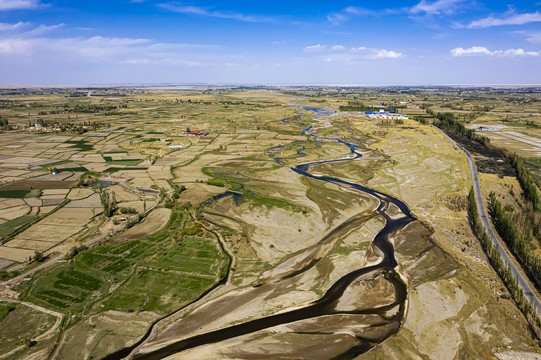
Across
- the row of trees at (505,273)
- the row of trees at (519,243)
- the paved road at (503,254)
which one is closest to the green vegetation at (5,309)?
the row of trees at (505,273)

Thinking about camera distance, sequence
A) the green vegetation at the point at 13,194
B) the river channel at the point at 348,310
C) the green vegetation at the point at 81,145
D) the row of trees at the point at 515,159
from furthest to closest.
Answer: the green vegetation at the point at 81,145 → the green vegetation at the point at 13,194 → the row of trees at the point at 515,159 → the river channel at the point at 348,310

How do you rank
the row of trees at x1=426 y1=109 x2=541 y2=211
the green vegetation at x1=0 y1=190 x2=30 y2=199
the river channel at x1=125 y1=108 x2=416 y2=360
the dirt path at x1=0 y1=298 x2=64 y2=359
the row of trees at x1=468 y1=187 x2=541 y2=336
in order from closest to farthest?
1. the dirt path at x1=0 y1=298 x2=64 y2=359
2. the river channel at x1=125 y1=108 x2=416 y2=360
3. the row of trees at x1=468 y1=187 x2=541 y2=336
4. the row of trees at x1=426 y1=109 x2=541 y2=211
5. the green vegetation at x1=0 y1=190 x2=30 y2=199

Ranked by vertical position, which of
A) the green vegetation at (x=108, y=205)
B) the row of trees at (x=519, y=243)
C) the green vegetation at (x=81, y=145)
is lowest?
the row of trees at (x=519, y=243)

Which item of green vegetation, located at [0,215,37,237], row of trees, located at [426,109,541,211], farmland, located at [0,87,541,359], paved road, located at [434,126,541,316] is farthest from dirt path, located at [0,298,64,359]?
row of trees, located at [426,109,541,211]

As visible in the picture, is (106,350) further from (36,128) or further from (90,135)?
(36,128)

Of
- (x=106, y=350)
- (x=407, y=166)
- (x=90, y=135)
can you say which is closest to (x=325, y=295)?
(x=106, y=350)

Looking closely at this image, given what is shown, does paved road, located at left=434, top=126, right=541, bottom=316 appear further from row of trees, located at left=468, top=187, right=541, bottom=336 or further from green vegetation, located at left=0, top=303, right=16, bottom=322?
green vegetation, located at left=0, top=303, right=16, bottom=322

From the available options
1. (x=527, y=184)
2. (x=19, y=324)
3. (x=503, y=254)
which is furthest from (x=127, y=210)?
(x=527, y=184)

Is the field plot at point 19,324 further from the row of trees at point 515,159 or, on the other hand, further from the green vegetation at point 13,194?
the row of trees at point 515,159
